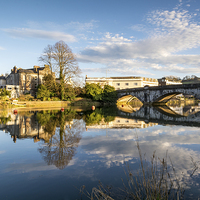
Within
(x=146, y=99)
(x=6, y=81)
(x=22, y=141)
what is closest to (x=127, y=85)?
(x=146, y=99)

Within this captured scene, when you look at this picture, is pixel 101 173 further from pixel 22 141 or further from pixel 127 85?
pixel 127 85

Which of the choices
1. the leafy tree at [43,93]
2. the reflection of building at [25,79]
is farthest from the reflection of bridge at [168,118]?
A: the reflection of building at [25,79]

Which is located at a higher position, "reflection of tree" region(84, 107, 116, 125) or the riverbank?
the riverbank

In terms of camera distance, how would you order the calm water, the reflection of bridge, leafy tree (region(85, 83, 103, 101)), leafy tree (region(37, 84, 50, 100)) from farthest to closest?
leafy tree (region(85, 83, 103, 101)) → leafy tree (region(37, 84, 50, 100)) → the reflection of bridge → the calm water

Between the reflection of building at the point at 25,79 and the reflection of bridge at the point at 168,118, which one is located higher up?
the reflection of building at the point at 25,79

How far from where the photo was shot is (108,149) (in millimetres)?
6949

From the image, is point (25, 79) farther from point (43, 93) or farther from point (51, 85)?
point (43, 93)

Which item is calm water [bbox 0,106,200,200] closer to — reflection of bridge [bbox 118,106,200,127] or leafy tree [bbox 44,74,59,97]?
reflection of bridge [bbox 118,106,200,127]

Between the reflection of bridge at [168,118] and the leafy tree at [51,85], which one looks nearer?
the reflection of bridge at [168,118]

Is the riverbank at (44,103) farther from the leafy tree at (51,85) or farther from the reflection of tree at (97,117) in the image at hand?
the reflection of tree at (97,117)

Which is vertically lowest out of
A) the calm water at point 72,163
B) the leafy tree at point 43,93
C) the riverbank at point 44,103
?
the calm water at point 72,163

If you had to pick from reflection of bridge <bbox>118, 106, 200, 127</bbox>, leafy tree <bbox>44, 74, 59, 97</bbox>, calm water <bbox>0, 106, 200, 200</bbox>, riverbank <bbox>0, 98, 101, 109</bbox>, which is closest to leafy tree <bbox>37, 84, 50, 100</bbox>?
leafy tree <bbox>44, 74, 59, 97</bbox>

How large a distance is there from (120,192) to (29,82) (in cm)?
4833

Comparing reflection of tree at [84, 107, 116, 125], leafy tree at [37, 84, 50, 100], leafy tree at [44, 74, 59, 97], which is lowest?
reflection of tree at [84, 107, 116, 125]
